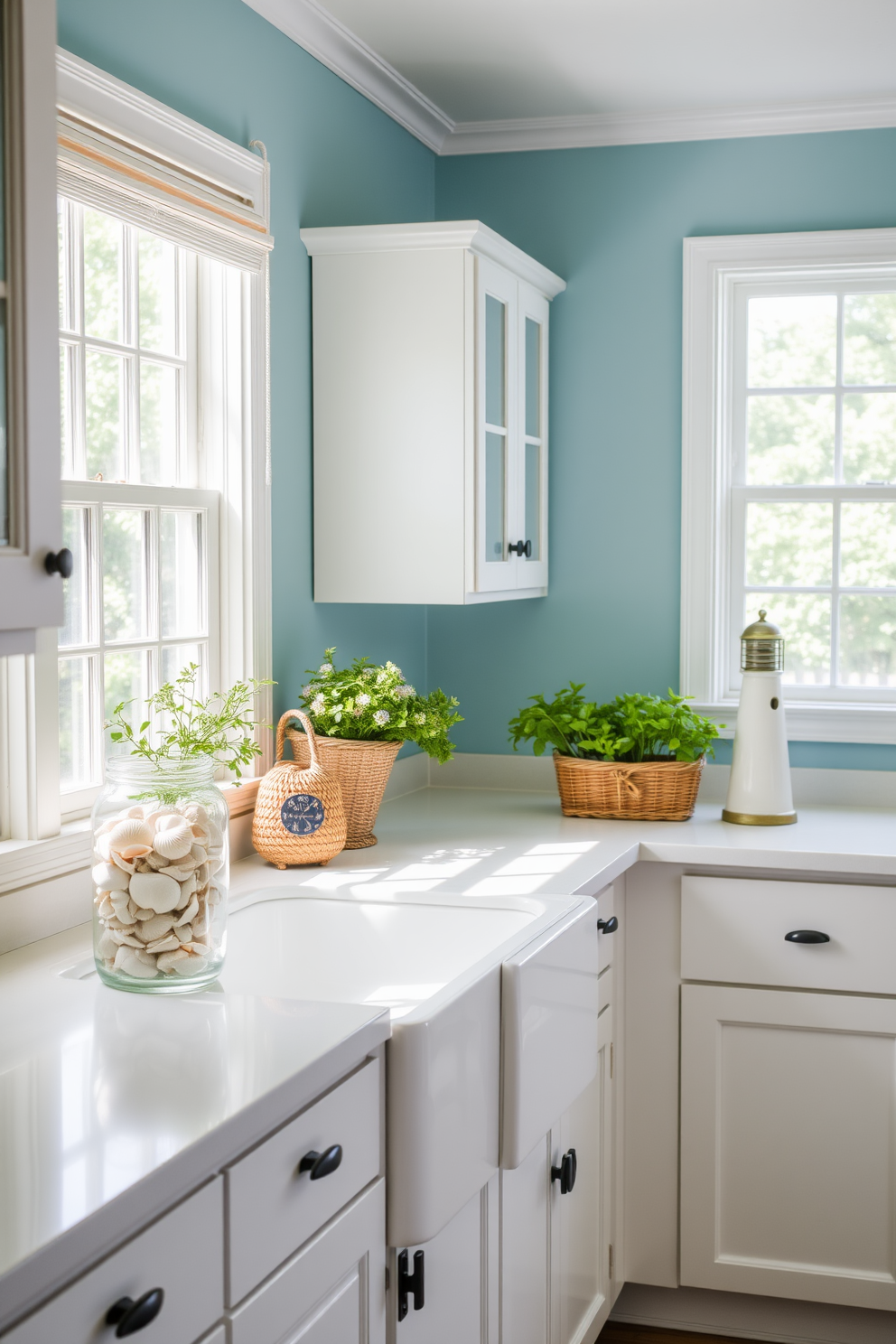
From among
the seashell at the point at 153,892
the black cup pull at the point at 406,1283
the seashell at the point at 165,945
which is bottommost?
the black cup pull at the point at 406,1283

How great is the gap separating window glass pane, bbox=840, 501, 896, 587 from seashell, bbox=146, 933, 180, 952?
219 cm

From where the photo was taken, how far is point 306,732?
2475 mm

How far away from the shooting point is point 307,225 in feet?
9.05

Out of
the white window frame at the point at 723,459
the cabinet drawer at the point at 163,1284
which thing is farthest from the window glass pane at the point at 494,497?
the cabinet drawer at the point at 163,1284

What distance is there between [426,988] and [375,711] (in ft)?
2.69

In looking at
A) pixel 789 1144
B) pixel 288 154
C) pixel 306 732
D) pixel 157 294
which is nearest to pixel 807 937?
pixel 789 1144

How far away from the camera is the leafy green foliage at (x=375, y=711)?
2.55 m

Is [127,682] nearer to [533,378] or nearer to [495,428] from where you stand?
[495,428]

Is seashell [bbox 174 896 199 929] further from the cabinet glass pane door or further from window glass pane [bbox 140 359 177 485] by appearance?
the cabinet glass pane door

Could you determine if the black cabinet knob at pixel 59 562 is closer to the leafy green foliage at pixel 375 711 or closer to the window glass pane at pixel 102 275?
the window glass pane at pixel 102 275

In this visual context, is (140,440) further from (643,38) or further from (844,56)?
(844,56)

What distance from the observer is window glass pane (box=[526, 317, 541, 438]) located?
3.17 m

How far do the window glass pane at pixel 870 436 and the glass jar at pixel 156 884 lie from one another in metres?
2.17

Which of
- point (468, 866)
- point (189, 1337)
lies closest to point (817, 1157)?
point (468, 866)
